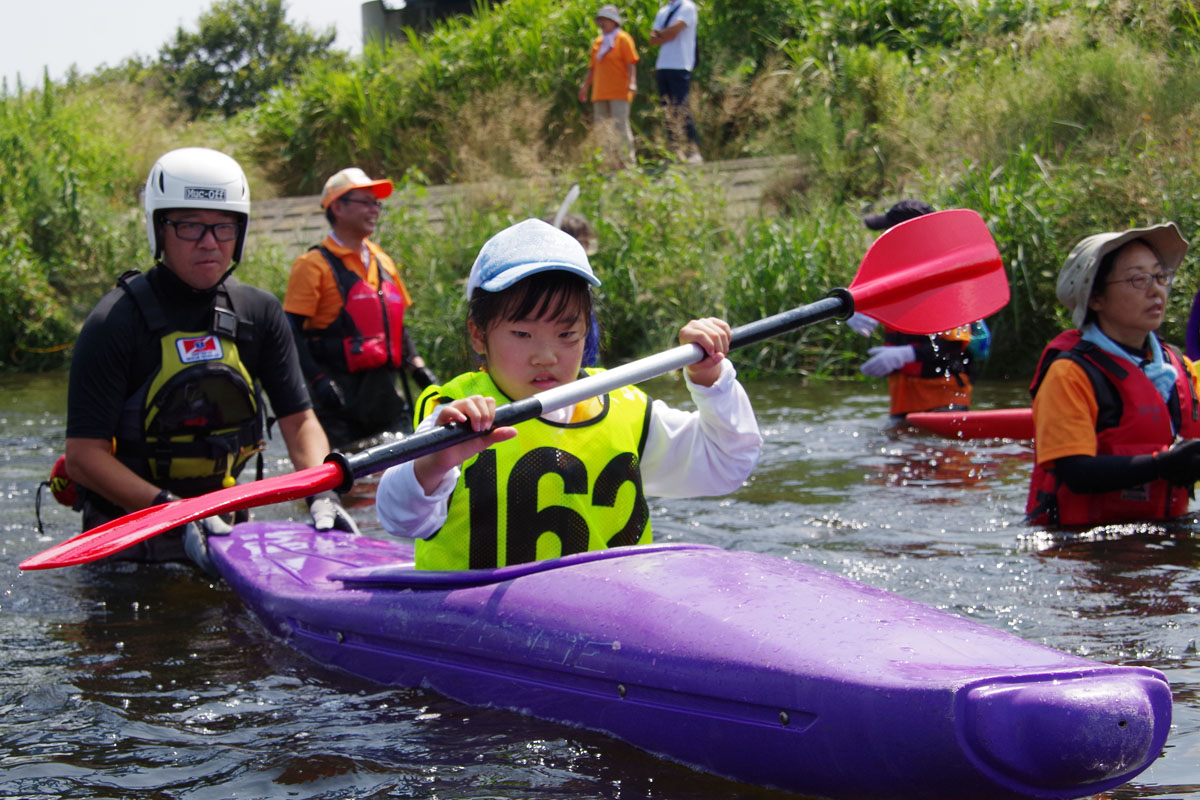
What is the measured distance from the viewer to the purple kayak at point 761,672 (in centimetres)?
211

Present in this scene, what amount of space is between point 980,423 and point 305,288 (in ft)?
10.5

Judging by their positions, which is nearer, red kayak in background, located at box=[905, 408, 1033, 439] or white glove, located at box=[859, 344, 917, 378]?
red kayak in background, located at box=[905, 408, 1033, 439]

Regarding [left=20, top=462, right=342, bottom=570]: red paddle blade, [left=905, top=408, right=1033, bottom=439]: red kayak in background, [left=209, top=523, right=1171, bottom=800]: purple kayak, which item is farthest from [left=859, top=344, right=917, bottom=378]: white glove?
[left=20, top=462, right=342, bottom=570]: red paddle blade

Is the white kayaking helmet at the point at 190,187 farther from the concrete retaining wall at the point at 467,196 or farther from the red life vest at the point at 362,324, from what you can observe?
the concrete retaining wall at the point at 467,196

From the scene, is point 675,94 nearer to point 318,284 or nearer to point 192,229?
point 318,284

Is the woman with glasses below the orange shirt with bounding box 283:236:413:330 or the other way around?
below

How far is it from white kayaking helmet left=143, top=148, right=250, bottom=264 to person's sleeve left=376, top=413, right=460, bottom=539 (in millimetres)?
1386

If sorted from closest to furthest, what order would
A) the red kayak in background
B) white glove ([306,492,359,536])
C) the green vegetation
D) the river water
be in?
the river water
white glove ([306,492,359,536])
the red kayak in background
the green vegetation

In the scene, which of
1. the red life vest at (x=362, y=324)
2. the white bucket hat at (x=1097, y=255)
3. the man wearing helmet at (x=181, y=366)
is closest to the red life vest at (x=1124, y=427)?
the white bucket hat at (x=1097, y=255)

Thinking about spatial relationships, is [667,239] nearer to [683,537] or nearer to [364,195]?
[364,195]

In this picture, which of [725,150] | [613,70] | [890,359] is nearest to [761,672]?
[890,359]

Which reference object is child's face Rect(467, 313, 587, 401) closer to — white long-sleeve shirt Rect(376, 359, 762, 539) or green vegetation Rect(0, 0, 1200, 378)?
white long-sleeve shirt Rect(376, 359, 762, 539)

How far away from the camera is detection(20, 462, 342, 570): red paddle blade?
9.39ft

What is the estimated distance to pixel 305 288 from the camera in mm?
6500
